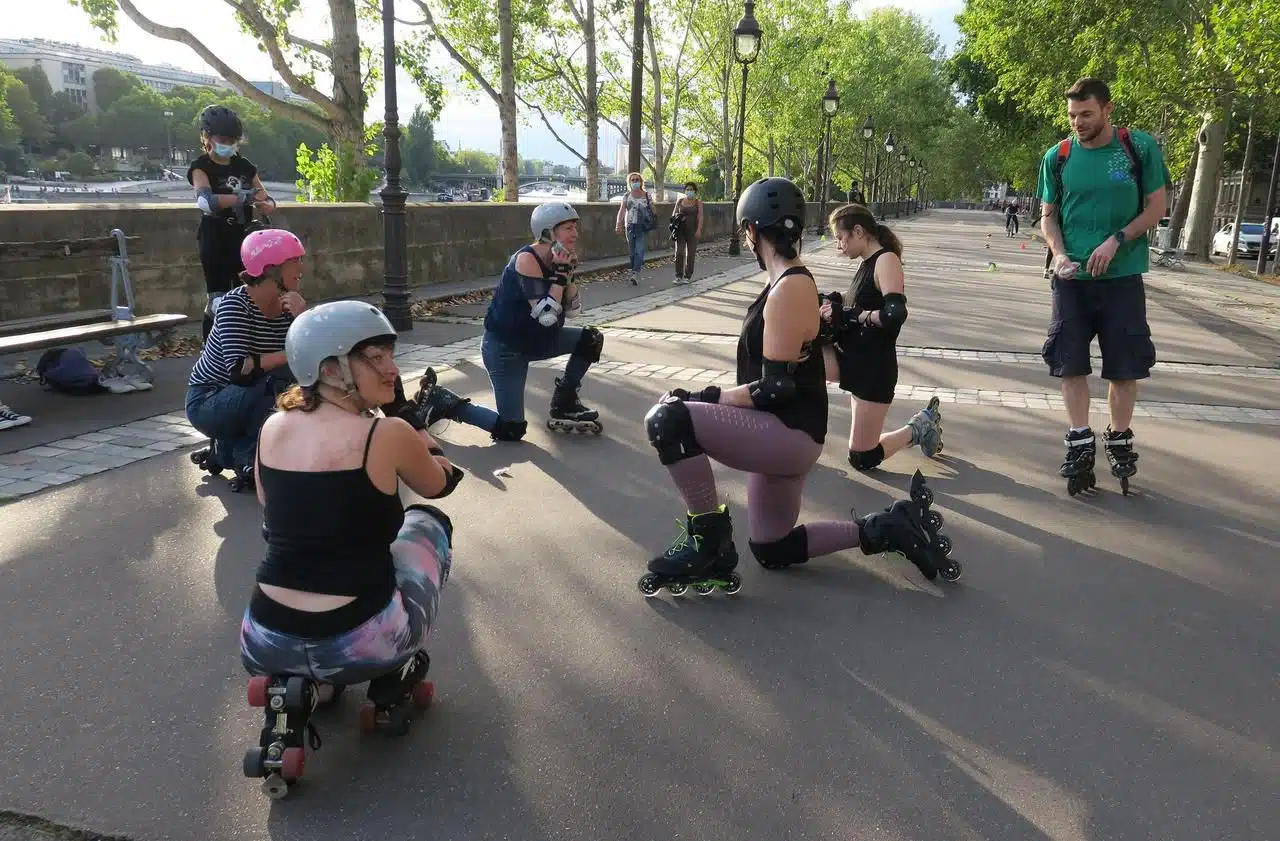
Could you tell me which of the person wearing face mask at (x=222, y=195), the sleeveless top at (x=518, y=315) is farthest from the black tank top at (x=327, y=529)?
the person wearing face mask at (x=222, y=195)

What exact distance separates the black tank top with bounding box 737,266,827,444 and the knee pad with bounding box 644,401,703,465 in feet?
1.18

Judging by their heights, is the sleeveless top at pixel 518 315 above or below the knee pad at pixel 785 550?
above

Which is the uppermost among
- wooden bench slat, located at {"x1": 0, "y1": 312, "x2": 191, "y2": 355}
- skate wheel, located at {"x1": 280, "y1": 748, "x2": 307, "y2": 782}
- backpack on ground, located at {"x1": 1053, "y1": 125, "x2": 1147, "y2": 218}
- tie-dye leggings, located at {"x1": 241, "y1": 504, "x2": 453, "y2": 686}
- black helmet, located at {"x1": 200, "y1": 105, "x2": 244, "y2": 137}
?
black helmet, located at {"x1": 200, "y1": 105, "x2": 244, "y2": 137}

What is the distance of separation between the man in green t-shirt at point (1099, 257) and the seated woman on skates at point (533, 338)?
9.68 feet

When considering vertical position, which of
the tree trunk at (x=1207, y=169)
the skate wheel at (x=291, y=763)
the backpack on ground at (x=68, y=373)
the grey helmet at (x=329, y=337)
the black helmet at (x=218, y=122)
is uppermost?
the tree trunk at (x=1207, y=169)

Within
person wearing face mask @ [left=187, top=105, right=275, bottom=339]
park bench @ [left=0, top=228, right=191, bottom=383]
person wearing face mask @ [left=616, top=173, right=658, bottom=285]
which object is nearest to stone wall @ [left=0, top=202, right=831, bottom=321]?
park bench @ [left=0, top=228, right=191, bottom=383]

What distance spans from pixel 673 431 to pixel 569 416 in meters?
3.05

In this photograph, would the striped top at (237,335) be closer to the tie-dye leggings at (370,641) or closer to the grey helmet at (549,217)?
the grey helmet at (549,217)

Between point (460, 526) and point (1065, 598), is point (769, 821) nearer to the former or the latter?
point (1065, 598)

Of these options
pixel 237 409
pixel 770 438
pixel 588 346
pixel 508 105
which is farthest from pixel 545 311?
pixel 508 105

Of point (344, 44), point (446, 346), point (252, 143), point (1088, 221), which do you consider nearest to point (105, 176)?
point (252, 143)

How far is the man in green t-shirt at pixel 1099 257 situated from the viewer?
516 cm

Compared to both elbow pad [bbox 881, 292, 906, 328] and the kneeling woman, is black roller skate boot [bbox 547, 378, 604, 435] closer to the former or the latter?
elbow pad [bbox 881, 292, 906, 328]

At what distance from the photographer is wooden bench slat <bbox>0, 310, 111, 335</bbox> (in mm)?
6855
